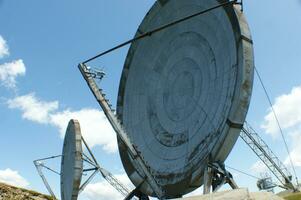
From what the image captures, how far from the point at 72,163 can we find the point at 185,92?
16.3 meters

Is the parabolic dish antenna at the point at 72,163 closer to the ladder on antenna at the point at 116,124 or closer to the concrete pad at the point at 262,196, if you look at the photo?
the ladder on antenna at the point at 116,124

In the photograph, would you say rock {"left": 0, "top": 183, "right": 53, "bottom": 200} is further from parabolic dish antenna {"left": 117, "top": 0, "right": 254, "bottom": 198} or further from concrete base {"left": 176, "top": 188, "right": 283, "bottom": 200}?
concrete base {"left": 176, "top": 188, "right": 283, "bottom": 200}

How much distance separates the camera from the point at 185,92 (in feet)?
112

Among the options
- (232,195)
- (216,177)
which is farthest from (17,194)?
(232,195)

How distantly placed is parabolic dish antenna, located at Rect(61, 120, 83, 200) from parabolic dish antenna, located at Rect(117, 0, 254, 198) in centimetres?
466

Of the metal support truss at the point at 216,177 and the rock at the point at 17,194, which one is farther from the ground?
the rock at the point at 17,194

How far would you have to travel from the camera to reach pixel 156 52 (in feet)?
129

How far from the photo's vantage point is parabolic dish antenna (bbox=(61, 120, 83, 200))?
1630 inches

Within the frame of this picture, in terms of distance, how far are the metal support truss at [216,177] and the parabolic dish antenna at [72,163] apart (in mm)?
16621

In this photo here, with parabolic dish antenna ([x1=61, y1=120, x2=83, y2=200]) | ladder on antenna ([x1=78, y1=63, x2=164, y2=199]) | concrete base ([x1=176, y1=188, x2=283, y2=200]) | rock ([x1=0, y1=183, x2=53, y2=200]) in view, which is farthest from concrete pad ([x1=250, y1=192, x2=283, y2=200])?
rock ([x1=0, y1=183, x2=53, y2=200])

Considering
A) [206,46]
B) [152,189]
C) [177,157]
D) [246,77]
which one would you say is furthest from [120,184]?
[246,77]

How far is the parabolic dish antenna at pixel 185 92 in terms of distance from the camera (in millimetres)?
27969

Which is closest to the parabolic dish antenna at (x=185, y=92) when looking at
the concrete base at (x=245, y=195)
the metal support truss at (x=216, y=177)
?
the metal support truss at (x=216, y=177)

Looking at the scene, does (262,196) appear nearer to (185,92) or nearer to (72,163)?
(185,92)
